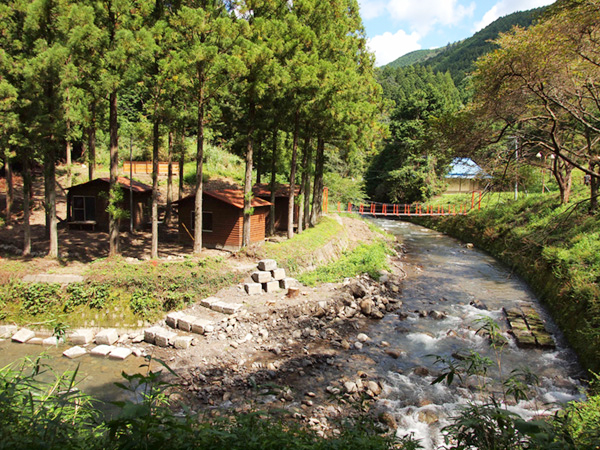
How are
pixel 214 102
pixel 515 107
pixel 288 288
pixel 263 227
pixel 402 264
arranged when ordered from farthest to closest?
pixel 402 264, pixel 263 227, pixel 214 102, pixel 288 288, pixel 515 107

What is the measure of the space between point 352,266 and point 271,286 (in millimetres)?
5556

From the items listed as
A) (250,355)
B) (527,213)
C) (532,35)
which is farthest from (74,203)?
(527,213)

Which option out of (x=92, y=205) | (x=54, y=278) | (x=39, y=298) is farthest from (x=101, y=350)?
(x=92, y=205)

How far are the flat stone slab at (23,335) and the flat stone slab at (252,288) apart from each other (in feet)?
22.4

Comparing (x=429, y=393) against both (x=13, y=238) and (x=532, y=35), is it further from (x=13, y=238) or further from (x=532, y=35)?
(x=13, y=238)

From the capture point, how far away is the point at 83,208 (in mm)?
21766

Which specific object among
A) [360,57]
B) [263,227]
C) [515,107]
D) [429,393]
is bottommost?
[429,393]

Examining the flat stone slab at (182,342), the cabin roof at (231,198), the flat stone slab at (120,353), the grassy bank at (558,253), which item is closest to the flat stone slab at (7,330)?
the flat stone slab at (120,353)

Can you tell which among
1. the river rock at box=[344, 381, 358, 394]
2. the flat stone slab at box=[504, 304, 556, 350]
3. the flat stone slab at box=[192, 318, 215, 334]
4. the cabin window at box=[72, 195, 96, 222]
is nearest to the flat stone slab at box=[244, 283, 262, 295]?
the flat stone slab at box=[192, 318, 215, 334]

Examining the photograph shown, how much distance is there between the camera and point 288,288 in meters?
15.1

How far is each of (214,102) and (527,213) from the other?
19.6m

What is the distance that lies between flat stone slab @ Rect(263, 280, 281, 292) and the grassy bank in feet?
26.4

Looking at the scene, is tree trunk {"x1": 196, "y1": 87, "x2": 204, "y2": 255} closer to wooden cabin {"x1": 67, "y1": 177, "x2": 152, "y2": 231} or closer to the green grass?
the green grass

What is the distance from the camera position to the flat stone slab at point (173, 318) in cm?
1249
